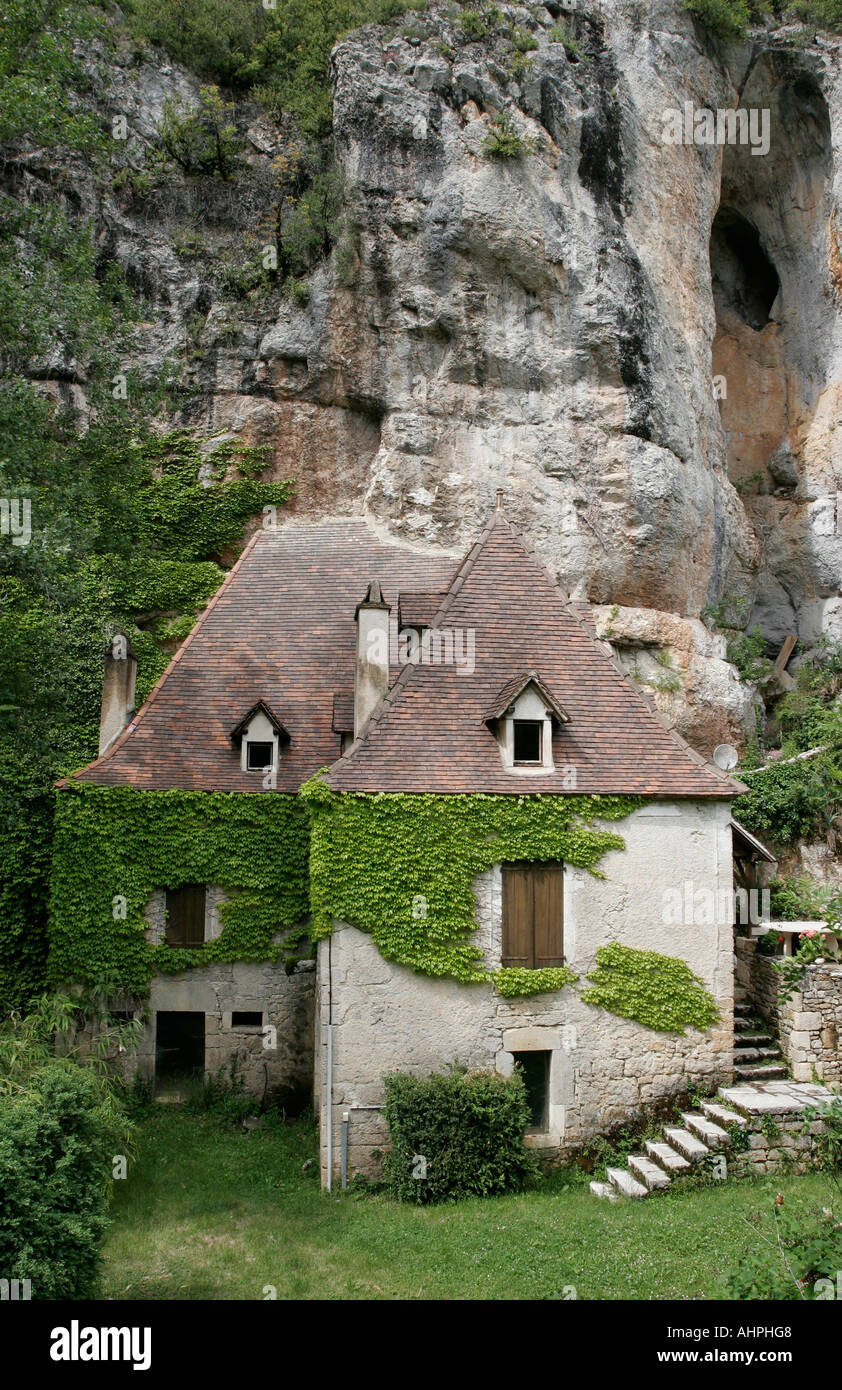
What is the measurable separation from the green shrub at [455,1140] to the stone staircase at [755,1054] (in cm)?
383

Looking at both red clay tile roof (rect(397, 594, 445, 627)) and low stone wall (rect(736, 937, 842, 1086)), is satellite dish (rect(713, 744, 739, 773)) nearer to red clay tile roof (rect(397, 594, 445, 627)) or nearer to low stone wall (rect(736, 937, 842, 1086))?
low stone wall (rect(736, 937, 842, 1086))

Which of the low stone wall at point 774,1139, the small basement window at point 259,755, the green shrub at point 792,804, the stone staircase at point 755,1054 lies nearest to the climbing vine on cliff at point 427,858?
the low stone wall at point 774,1139

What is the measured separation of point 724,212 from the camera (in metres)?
29.3

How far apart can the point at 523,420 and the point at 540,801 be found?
41.4ft

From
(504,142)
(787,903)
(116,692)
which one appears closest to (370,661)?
(116,692)

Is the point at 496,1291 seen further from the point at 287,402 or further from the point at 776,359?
the point at 776,359

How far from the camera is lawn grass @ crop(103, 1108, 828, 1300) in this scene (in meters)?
9.17

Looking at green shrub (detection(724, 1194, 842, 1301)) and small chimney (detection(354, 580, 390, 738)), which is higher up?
small chimney (detection(354, 580, 390, 738))

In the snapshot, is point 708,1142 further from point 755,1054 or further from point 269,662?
point 269,662

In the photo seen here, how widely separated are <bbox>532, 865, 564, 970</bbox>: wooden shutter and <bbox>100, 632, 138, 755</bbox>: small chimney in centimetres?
818

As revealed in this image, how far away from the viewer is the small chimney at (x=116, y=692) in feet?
53.9

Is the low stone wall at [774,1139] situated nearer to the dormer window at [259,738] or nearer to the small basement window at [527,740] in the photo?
the small basement window at [527,740]

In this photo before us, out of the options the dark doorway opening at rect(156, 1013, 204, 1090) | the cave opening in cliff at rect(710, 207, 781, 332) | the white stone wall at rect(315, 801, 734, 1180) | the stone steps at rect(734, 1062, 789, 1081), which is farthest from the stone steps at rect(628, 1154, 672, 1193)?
the cave opening in cliff at rect(710, 207, 781, 332)

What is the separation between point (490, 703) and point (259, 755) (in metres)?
4.73
